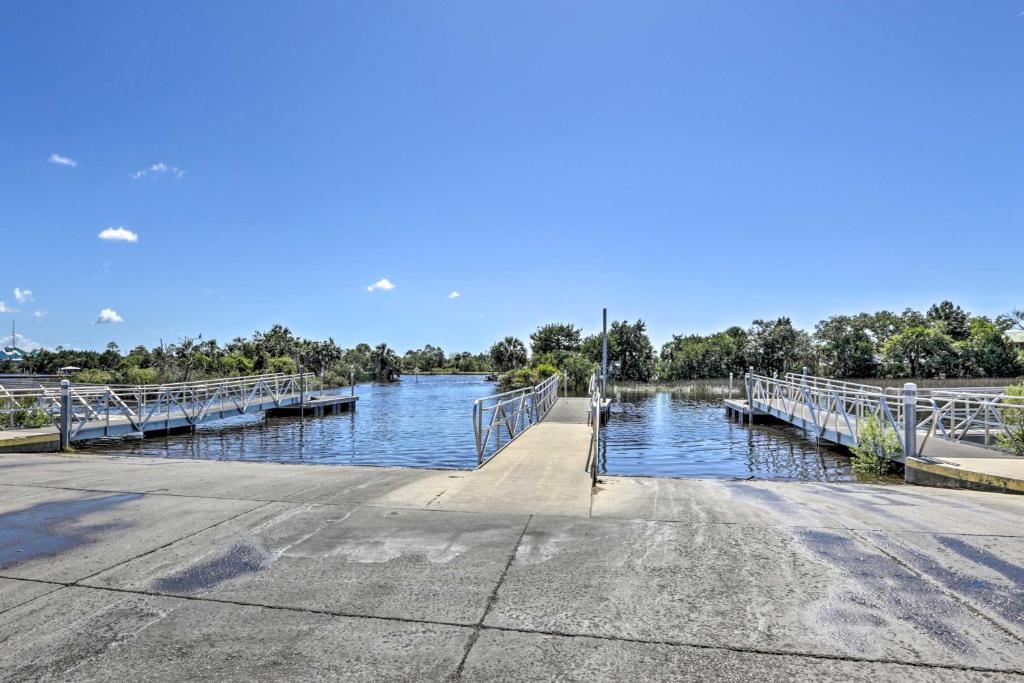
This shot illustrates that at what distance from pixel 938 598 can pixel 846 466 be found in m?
13.7

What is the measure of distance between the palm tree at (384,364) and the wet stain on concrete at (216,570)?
298ft

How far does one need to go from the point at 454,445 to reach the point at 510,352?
56.6 m

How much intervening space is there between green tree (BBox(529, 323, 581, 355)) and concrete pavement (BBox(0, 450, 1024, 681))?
224ft

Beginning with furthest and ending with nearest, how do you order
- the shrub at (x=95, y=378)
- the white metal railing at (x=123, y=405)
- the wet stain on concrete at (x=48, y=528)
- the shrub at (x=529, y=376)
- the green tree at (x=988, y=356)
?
the green tree at (x=988, y=356), the shrub at (x=95, y=378), the shrub at (x=529, y=376), the white metal railing at (x=123, y=405), the wet stain on concrete at (x=48, y=528)

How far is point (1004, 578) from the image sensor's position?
14.2ft

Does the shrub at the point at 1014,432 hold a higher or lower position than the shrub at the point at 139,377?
lower

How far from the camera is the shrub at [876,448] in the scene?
12659mm

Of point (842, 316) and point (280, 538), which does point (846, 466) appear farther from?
point (842, 316)

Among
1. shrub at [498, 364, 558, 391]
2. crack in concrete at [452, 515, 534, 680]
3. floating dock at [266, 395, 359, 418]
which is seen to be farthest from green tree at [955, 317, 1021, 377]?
crack in concrete at [452, 515, 534, 680]

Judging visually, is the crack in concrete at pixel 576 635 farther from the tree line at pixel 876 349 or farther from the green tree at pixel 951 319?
the green tree at pixel 951 319

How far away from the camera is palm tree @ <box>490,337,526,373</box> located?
3014 inches

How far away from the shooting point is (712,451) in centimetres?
1967

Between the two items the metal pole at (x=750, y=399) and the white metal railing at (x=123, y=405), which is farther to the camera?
the metal pole at (x=750, y=399)

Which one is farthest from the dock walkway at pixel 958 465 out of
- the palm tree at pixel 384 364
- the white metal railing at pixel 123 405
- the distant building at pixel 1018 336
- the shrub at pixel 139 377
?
the palm tree at pixel 384 364
